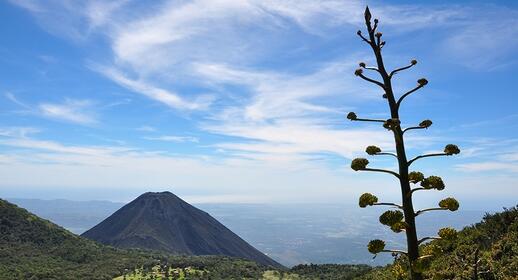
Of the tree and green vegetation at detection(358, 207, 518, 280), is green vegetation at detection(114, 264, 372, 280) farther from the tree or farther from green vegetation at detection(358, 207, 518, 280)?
the tree

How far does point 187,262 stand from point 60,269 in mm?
45983

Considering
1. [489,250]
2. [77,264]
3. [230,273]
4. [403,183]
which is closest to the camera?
[403,183]

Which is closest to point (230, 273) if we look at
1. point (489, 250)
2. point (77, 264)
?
point (77, 264)

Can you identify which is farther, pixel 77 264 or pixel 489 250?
pixel 77 264

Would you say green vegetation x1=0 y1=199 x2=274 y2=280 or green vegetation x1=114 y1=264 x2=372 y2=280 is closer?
green vegetation x1=114 y1=264 x2=372 y2=280

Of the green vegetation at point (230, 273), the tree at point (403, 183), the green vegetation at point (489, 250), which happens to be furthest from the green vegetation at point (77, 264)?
the tree at point (403, 183)

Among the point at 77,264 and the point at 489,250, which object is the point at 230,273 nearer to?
the point at 77,264

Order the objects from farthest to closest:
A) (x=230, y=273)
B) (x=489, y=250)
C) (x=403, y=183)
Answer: (x=230, y=273)
(x=489, y=250)
(x=403, y=183)

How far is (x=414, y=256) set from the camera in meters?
7.12

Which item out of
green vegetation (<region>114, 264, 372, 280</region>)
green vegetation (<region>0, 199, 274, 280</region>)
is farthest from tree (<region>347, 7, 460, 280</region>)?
green vegetation (<region>0, 199, 274, 280</region>)

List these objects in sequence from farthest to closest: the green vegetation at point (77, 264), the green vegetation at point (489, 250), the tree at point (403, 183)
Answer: the green vegetation at point (77, 264), the green vegetation at point (489, 250), the tree at point (403, 183)

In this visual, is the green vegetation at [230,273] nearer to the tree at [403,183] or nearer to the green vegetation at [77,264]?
the green vegetation at [77,264]

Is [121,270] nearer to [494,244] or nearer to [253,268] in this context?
[253,268]

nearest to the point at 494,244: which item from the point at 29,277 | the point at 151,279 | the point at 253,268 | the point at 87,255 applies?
the point at 151,279
